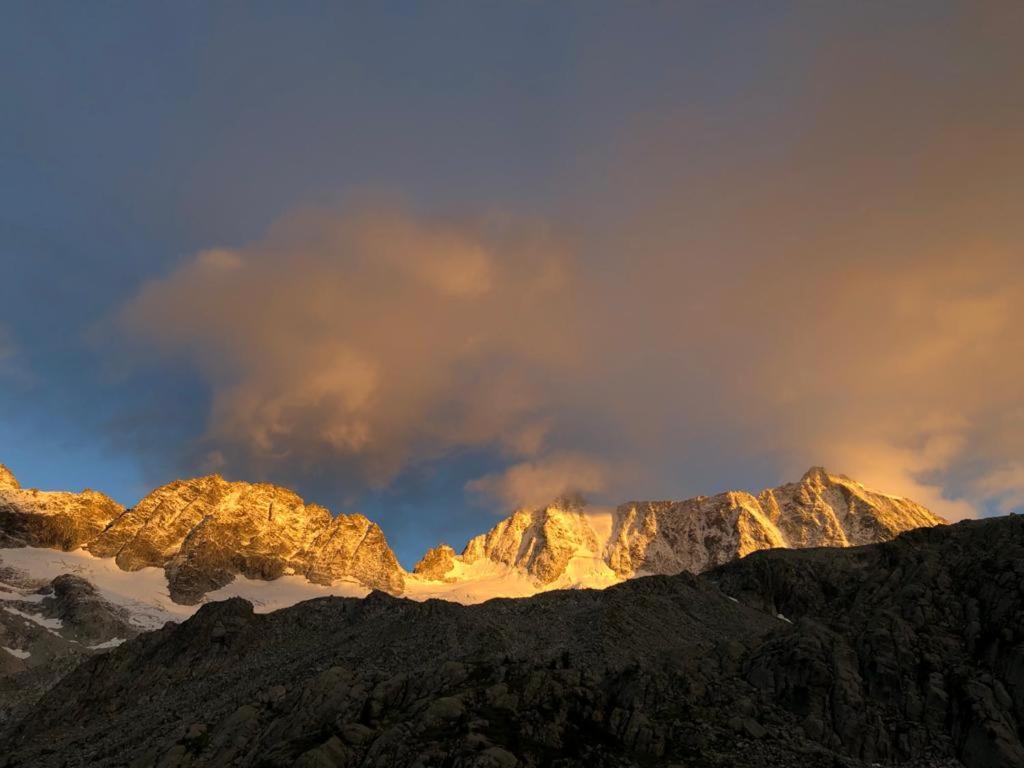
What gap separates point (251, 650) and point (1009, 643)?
83625mm

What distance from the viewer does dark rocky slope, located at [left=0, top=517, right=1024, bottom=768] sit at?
35906mm

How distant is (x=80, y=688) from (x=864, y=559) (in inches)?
4883

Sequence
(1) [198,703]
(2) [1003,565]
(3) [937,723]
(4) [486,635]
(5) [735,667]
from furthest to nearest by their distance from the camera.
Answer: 1. (4) [486,635]
2. (1) [198,703]
3. (2) [1003,565]
4. (5) [735,667]
5. (3) [937,723]

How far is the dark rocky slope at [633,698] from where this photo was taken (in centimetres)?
3591

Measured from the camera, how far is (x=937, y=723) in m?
39.3

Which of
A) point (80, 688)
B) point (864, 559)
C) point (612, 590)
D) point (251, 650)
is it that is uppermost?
point (864, 559)

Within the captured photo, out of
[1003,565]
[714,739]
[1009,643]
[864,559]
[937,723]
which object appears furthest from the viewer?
[864,559]

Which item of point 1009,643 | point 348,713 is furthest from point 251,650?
point 1009,643

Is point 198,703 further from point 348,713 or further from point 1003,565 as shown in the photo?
point 1003,565

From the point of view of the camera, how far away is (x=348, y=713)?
4144 cm

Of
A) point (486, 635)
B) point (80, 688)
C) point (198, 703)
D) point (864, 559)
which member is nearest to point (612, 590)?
point (486, 635)

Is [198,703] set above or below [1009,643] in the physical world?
below

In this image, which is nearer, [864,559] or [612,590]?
[612,590]

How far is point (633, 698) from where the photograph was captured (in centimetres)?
4197
